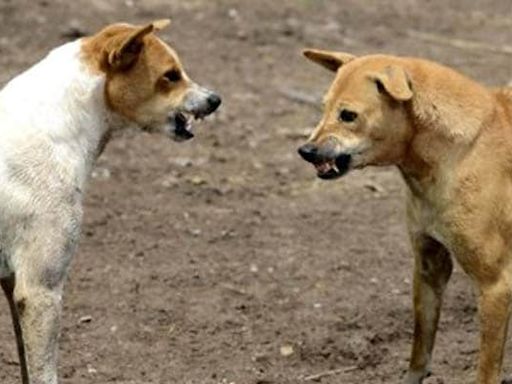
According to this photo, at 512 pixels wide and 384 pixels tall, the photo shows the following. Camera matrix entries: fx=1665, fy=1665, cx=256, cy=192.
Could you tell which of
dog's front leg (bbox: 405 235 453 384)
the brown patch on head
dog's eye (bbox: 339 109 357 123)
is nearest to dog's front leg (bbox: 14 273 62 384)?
the brown patch on head

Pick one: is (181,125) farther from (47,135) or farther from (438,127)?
(438,127)

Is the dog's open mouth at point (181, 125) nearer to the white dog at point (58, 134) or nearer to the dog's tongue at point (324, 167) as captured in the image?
the white dog at point (58, 134)

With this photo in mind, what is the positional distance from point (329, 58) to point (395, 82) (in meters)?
0.51

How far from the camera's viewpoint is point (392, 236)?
9.04m

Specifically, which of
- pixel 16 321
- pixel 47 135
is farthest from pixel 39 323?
pixel 47 135

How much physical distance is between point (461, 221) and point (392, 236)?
265 cm

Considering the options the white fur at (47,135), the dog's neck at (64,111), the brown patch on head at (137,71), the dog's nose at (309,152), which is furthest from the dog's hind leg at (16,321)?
the dog's nose at (309,152)

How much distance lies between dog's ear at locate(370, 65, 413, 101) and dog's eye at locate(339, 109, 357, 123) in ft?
0.47

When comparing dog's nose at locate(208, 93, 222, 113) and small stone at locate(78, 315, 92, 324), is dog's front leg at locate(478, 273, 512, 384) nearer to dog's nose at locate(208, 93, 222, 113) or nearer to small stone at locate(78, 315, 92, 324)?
dog's nose at locate(208, 93, 222, 113)

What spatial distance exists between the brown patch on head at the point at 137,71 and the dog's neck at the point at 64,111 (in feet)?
0.15

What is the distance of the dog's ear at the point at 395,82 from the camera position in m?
6.30

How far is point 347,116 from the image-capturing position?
21.0 ft

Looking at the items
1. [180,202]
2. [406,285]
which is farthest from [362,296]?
[180,202]

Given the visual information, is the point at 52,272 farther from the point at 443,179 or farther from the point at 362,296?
the point at 362,296
